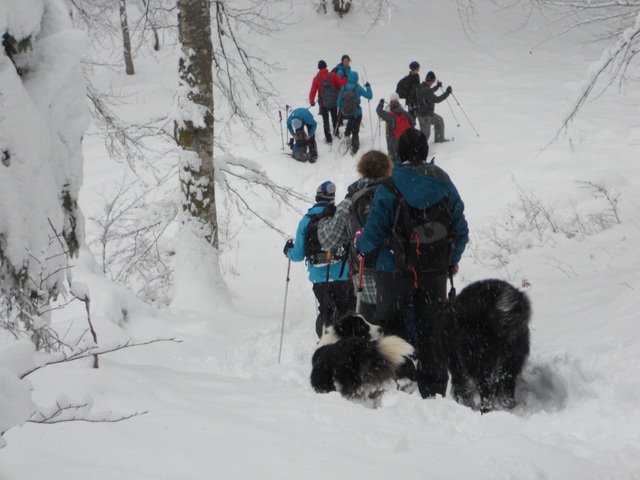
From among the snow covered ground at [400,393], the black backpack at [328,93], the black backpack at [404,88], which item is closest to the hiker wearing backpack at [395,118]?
the black backpack at [404,88]

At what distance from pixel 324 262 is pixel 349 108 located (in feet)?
31.1

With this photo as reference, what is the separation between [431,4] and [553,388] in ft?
94.4

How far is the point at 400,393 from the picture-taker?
4742mm

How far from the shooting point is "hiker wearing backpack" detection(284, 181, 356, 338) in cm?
595

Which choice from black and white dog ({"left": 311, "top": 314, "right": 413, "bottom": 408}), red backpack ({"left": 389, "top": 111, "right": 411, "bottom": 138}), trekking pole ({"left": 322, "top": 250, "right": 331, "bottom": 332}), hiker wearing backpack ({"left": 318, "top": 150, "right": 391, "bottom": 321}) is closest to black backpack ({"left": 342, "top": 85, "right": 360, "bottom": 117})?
red backpack ({"left": 389, "top": 111, "right": 411, "bottom": 138})

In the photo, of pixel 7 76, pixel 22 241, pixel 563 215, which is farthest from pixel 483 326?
pixel 563 215

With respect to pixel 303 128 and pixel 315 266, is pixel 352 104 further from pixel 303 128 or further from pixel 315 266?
pixel 315 266

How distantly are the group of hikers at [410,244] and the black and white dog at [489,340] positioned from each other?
24cm

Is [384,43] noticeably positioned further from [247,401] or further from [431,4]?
[247,401]

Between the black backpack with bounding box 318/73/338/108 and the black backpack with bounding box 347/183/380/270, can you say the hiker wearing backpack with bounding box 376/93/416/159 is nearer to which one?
the black backpack with bounding box 318/73/338/108

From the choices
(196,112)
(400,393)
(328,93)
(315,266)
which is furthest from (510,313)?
(328,93)

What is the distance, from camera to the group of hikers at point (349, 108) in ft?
47.1

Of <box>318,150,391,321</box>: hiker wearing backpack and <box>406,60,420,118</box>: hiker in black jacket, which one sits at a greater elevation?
<box>406,60,420,118</box>: hiker in black jacket

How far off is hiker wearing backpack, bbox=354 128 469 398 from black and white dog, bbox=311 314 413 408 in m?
0.31
